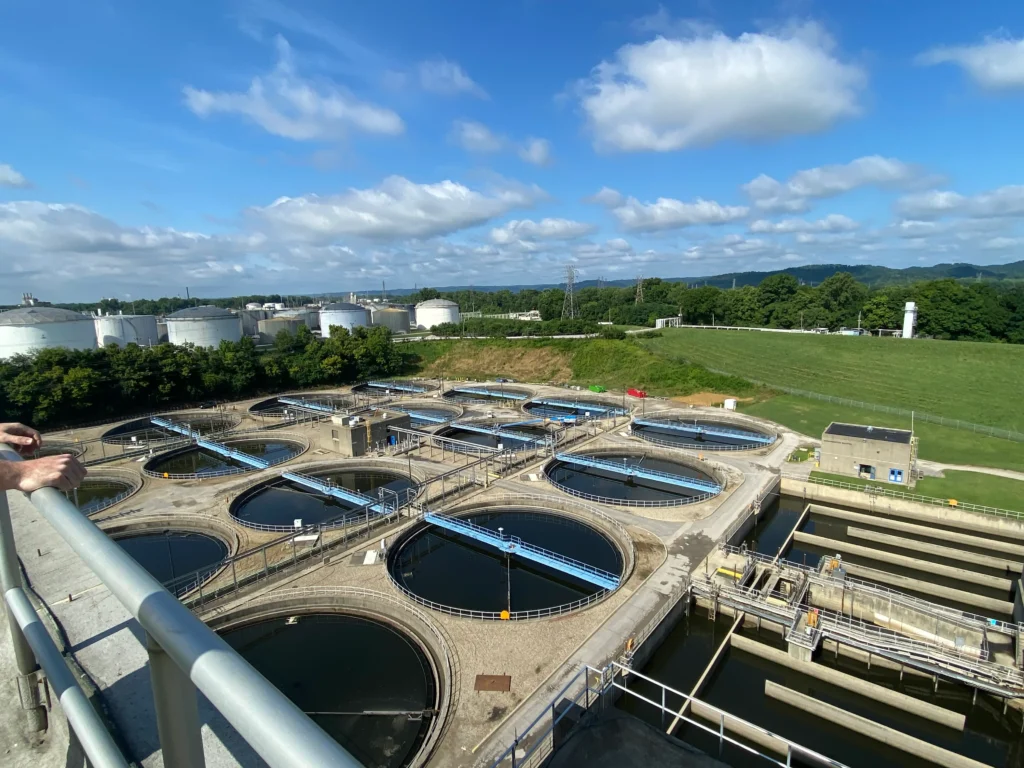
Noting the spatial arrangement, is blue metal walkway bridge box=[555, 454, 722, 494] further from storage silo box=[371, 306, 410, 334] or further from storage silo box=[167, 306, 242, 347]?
storage silo box=[371, 306, 410, 334]

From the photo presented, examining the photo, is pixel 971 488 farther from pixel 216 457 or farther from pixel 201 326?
pixel 201 326

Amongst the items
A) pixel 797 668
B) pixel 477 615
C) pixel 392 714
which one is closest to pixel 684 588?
pixel 797 668

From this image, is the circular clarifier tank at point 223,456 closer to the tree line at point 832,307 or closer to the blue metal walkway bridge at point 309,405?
the blue metal walkway bridge at point 309,405

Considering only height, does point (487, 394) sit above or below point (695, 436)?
above

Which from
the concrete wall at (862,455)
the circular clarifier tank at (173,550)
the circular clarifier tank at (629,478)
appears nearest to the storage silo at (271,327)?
the circular clarifier tank at (173,550)

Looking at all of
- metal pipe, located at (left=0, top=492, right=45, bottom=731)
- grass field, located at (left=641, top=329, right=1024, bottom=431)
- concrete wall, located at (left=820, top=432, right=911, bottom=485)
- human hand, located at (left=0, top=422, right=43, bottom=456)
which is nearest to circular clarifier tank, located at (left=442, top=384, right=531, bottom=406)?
grass field, located at (left=641, top=329, right=1024, bottom=431)

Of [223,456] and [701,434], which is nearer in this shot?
[223,456]

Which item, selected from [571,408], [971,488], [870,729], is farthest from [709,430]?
[870,729]
